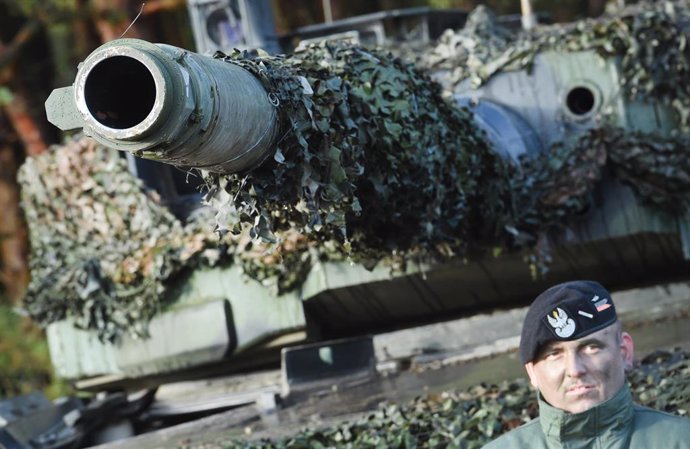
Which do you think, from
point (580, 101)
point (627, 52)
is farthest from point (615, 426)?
point (580, 101)

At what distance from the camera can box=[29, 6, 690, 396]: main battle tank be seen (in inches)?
235

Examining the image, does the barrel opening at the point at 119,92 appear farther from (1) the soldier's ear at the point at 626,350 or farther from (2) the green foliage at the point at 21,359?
(2) the green foliage at the point at 21,359

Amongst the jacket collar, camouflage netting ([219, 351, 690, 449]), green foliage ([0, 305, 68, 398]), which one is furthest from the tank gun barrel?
green foliage ([0, 305, 68, 398])

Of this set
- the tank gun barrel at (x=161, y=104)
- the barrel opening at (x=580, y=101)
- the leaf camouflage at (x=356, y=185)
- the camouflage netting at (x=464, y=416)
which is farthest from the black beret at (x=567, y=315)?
the barrel opening at (x=580, y=101)

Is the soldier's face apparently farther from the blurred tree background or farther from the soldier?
the blurred tree background

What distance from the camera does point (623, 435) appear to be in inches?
168

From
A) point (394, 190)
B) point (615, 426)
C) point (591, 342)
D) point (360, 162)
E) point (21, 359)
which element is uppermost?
point (360, 162)

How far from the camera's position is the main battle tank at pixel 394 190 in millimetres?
5980

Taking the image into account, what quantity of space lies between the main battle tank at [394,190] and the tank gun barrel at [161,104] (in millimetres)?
13

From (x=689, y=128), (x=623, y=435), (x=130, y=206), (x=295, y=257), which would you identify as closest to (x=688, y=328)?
(x=689, y=128)

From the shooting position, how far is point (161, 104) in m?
4.92

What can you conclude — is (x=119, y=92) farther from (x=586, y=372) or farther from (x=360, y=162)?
(x=586, y=372)

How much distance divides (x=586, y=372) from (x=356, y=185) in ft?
7.92

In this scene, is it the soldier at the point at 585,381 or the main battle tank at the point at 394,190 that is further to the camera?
the main battle tank at the point at 394,190
